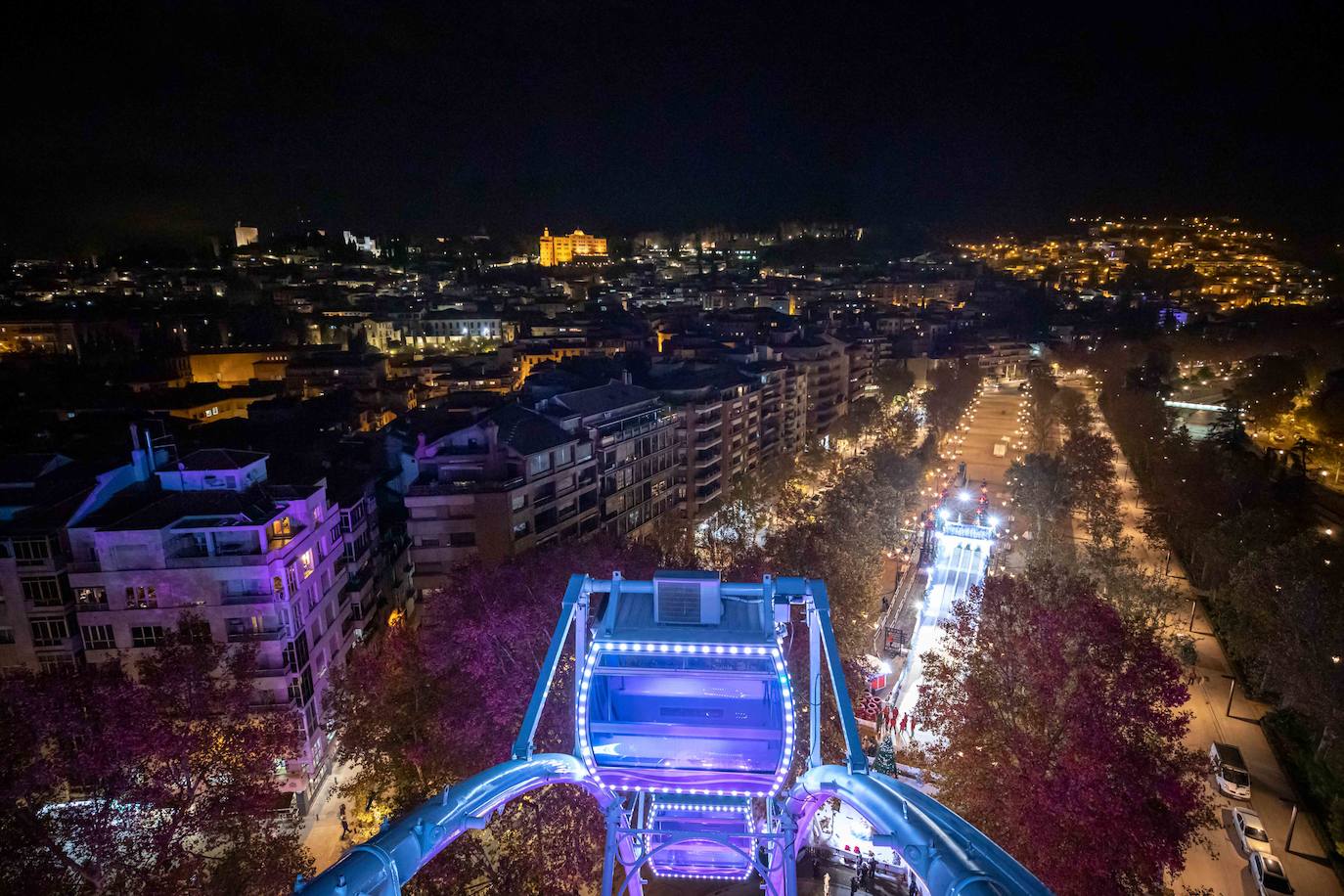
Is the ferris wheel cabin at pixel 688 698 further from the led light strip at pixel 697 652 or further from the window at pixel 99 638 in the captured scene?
the window at pixel 99 638

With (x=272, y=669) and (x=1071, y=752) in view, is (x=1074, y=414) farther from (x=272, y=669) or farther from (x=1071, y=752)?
(x=272, y=669)

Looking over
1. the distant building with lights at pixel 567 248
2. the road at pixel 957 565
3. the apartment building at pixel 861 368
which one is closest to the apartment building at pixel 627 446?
the road at pixel 957 565

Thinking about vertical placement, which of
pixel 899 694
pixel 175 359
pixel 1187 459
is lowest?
pixel 899 694

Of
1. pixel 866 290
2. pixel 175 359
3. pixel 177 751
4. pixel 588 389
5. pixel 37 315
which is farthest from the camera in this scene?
pixel 866 290

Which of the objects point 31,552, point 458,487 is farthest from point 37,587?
point 458,487

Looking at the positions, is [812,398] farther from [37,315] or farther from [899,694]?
[37,315]

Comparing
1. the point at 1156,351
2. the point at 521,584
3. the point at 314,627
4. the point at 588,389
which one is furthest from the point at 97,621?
the point at 1156,351

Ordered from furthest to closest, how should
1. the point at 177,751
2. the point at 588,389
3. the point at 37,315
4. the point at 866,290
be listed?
the point at 866,290
the point at 37,315
the point at 588,389
the point at 177,751
